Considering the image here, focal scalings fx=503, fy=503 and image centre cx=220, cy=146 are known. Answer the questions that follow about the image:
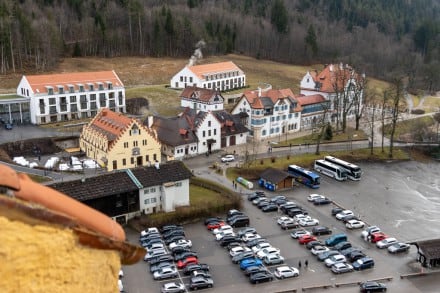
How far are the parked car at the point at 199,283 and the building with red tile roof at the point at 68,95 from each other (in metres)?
22.4

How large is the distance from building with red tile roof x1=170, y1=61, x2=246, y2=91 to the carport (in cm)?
2756

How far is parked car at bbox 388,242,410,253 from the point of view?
21000 millimetres

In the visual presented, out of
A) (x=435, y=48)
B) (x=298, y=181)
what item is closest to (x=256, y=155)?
(x=298, y=181)

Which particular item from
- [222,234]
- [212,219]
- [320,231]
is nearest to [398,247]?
[320,231]

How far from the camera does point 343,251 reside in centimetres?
2072

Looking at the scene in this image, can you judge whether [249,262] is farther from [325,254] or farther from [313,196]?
[313,196]

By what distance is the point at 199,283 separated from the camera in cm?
1780

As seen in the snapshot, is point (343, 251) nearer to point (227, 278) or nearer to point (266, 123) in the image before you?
point (227, 278)

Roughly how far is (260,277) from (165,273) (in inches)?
137

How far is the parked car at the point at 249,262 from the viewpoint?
1913cm

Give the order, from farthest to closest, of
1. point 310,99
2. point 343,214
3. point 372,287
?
point 310,99 < point 343,214 < point 372,287

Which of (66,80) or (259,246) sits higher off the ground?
(66,80)

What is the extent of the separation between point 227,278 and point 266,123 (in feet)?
63.7

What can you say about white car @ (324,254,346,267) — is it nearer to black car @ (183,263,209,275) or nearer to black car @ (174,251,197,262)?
black car @ (183,263,209,275)
